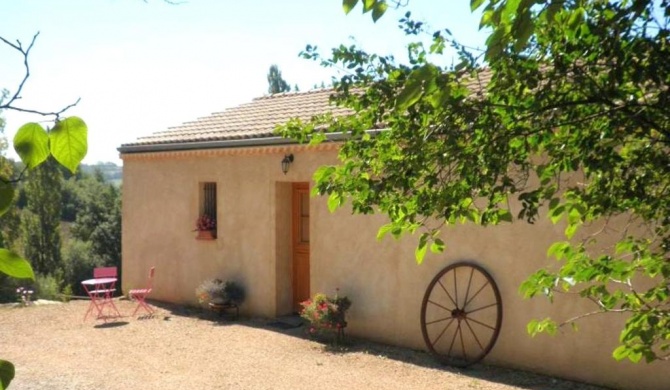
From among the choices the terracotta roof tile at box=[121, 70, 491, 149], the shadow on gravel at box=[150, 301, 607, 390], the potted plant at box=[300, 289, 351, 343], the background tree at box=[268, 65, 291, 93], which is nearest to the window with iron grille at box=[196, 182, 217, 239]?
the terracotta roof tile at box=[121, 70, 491, 149]

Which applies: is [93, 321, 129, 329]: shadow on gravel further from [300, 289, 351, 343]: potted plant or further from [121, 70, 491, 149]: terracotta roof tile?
[300, 289, 351, 343]: potted plant

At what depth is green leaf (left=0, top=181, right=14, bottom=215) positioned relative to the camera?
91cm

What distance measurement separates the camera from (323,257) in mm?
10125

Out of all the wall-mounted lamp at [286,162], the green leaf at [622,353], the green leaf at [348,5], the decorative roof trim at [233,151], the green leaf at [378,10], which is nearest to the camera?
the green leaf at [348,5]

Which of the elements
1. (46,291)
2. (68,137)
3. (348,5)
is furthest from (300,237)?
(68,137)

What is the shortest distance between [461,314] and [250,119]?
6.00m

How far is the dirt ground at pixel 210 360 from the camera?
24.9 feet

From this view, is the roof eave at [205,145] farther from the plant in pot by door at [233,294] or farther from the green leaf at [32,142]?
the green leaf at [32,142]

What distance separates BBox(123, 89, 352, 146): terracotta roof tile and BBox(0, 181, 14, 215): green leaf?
9597 millimetres

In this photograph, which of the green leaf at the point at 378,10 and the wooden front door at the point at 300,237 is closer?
the green leaf at the point at 378,10

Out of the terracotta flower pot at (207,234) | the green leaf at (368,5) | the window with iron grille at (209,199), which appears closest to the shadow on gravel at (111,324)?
the terracotta flower pot at (207,234)

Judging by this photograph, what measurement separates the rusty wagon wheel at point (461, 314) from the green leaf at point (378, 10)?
6.60 meters

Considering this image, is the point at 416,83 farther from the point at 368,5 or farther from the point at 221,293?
the point at 221,293

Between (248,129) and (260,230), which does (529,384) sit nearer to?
(260,230)
